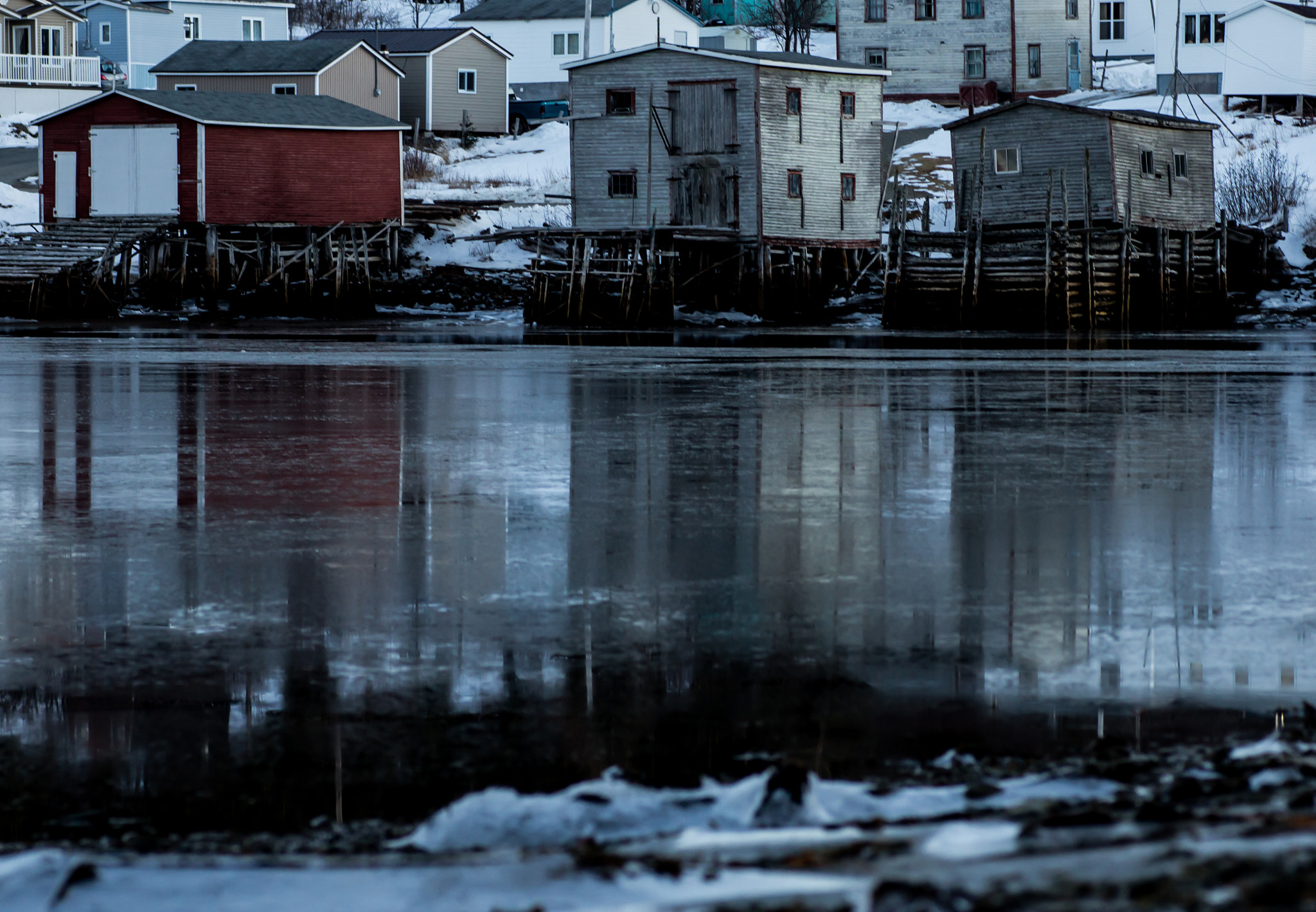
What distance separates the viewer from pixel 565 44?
81.2 meters

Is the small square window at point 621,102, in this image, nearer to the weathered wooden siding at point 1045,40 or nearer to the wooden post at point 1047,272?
the wooden post at point 1047,272

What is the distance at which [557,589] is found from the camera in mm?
7305

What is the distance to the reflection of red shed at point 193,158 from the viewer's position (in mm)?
48406

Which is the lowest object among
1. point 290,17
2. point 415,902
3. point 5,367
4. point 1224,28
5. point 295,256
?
point 415,902

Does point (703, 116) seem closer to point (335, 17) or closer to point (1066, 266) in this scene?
point (1066, 266)

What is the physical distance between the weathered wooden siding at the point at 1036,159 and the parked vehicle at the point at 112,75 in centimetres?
4288

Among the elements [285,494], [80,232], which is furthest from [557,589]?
[80,232]

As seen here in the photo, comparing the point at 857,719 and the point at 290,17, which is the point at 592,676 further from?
the point at 290,17

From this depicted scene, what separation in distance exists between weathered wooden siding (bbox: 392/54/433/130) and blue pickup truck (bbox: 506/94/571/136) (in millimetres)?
5119

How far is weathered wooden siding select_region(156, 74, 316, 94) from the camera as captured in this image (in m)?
64.9

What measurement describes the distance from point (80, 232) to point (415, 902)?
4759cm

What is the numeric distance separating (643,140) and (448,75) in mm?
26052

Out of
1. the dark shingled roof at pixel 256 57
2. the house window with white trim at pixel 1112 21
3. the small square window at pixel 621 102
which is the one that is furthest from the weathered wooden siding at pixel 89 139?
the house window with white trim at pixel 1112 21

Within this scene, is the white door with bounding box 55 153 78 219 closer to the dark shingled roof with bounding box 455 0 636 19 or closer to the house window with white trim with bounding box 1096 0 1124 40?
the dark shingled roof with bounding box 455 0 636 19
